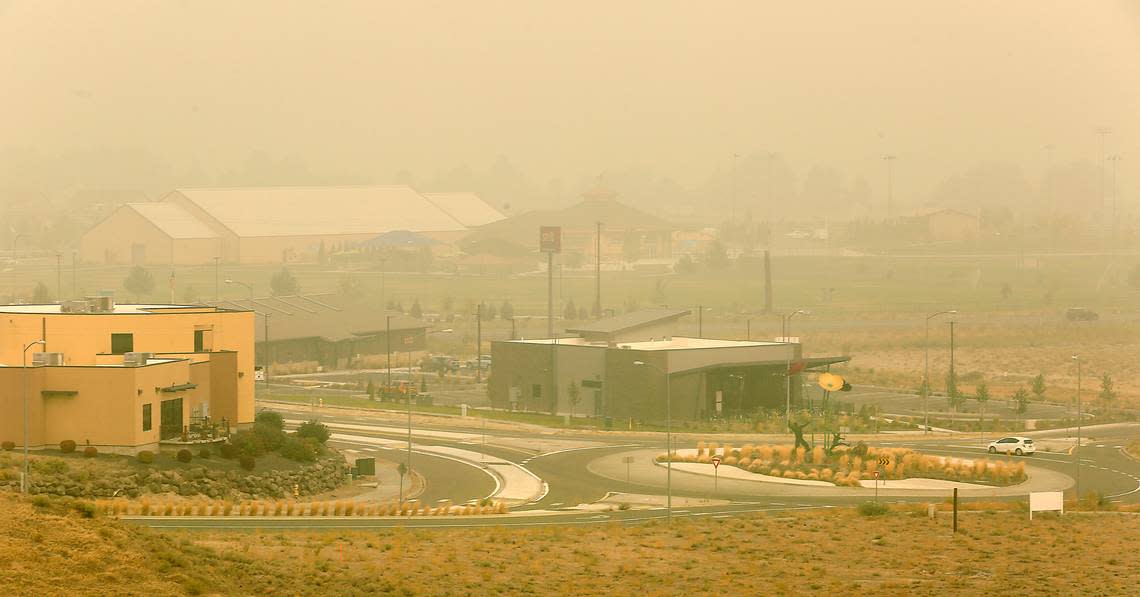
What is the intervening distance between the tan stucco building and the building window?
40mm

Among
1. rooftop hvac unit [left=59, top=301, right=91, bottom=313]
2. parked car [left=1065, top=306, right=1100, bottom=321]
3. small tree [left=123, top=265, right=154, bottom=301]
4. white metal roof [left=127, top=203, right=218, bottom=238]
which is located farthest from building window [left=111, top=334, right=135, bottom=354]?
white metal roof [left=127, top=203, right=218, bottom=238]

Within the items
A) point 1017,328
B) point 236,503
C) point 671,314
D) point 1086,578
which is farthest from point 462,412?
point 1017,328

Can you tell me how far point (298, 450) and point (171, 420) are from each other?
5023mm

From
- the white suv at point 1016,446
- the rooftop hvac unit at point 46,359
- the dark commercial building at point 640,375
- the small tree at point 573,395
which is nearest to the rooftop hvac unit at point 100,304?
the rooftop hvac unit at point 46,359

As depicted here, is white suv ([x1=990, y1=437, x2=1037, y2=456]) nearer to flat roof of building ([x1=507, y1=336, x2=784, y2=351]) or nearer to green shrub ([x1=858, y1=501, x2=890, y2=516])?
flat roof of building ([x1=507, y1=336, x2=784, y2=351])

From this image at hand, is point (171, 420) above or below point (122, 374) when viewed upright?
below

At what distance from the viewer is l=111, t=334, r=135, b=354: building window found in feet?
193

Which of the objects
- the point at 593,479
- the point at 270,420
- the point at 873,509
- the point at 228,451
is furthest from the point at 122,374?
the point at 873,509

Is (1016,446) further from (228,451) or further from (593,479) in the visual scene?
(228,451)

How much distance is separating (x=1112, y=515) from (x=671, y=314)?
47626 mm

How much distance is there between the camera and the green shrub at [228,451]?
Answer: 181ft

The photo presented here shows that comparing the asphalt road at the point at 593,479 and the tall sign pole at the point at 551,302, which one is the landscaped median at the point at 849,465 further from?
the tall sign pole at the point at 551,302

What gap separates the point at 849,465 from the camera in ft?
202

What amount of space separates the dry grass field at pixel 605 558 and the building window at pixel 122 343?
2048 cm
